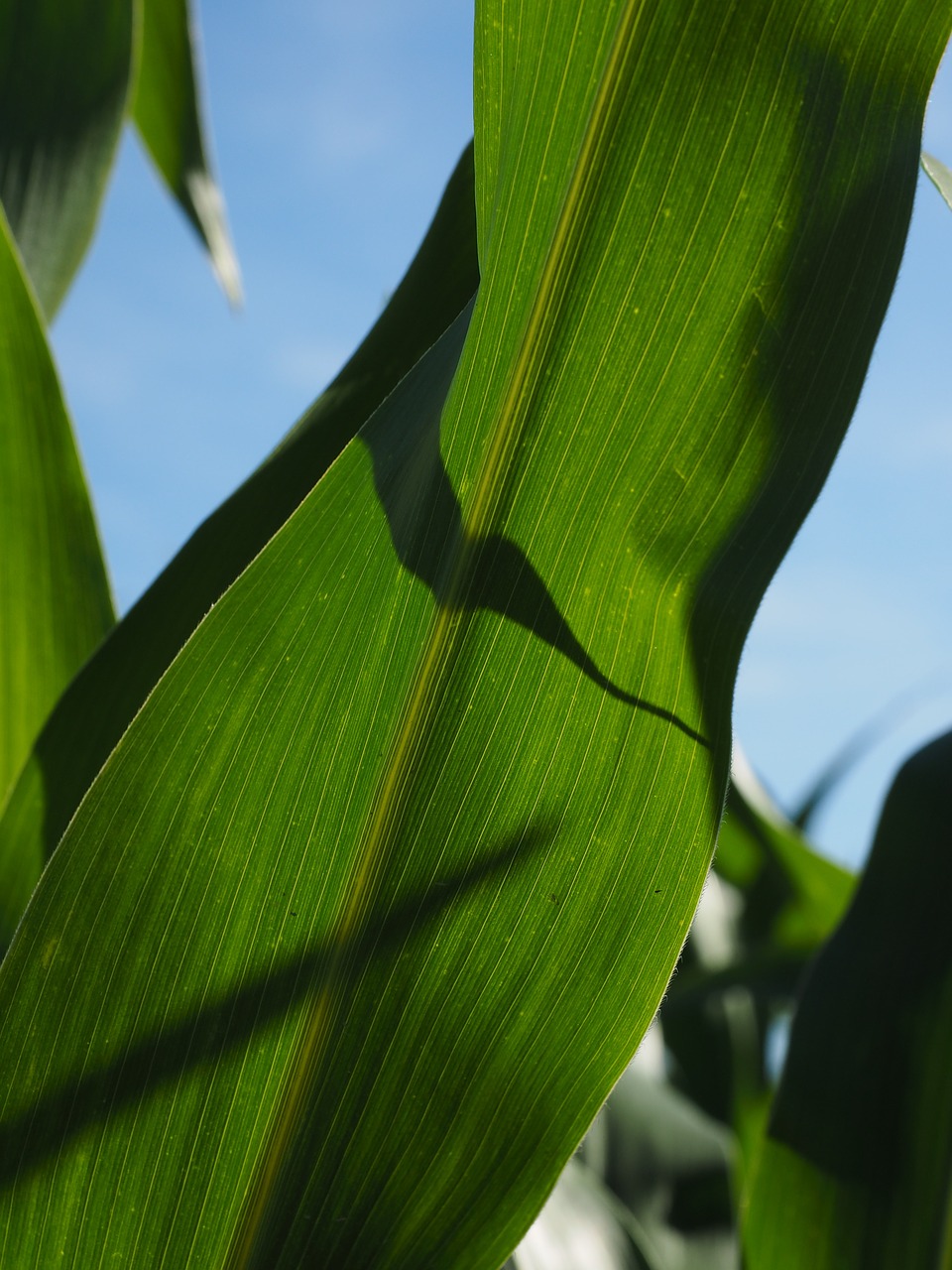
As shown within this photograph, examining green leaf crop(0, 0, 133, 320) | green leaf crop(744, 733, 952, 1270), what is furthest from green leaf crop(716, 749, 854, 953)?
green leaf crop(0, 0, 133, 320)

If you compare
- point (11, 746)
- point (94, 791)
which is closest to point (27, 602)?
point (11, 746)

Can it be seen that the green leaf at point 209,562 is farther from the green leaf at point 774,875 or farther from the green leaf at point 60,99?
the green leaf at point 774,875

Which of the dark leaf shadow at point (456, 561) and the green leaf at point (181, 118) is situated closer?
the dark leaf shadow at point (456, 561)

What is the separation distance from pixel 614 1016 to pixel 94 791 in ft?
0.55

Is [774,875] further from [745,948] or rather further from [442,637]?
[442,637]

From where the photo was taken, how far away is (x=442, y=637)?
0.31 metres

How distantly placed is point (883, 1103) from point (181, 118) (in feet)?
2.40

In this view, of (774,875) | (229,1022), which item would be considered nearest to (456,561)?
(229,1022)

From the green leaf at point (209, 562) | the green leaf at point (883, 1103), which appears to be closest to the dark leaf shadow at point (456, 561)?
the green leaf at point (209, 562)

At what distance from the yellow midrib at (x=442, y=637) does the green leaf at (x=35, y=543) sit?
0.91 feet

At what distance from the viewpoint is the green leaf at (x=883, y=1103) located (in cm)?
48

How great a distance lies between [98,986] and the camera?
0.30 m

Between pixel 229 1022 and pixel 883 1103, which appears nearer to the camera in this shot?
pixel 229 1022

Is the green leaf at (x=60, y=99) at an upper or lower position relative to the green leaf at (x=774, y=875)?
upper
